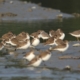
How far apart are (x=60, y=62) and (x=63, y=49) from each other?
1.56 m

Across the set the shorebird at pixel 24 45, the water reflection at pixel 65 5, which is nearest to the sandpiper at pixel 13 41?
the shorebird at pixel 24 45

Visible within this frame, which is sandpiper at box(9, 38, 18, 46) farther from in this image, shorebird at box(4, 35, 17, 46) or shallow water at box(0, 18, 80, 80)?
shallow water at box(0, 18, 80, 80)

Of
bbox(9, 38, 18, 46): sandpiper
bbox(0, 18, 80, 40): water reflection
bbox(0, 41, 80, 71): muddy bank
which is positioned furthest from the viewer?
bbox(0, 18, 80, 40): water reflection

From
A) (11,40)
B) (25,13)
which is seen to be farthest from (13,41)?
(25,13)

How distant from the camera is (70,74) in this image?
16.2m

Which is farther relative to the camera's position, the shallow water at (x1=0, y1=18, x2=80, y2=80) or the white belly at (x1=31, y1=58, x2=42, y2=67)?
the white belly at (x1=31, y1=58, x2=42, y2=67)

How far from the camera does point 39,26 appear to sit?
3117 centimetres

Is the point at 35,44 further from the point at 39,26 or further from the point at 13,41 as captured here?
the point at 39,26

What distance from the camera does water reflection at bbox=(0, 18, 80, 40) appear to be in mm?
29234

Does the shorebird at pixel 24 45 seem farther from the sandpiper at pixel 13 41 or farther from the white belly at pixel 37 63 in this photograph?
the white belly at pixel 37 63

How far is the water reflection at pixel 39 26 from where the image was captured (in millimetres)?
29234

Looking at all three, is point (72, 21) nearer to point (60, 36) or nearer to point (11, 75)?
point (60, 36)

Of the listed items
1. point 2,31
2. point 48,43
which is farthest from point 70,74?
point 2,31

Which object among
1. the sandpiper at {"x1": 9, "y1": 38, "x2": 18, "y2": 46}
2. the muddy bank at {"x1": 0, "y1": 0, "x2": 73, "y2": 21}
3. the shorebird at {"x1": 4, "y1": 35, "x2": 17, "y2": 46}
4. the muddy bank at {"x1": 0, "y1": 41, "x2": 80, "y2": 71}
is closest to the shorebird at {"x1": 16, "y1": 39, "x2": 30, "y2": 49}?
the muddy bank at {"x1": 0, "y1": 41, "x2": 80, "y2": 71}
